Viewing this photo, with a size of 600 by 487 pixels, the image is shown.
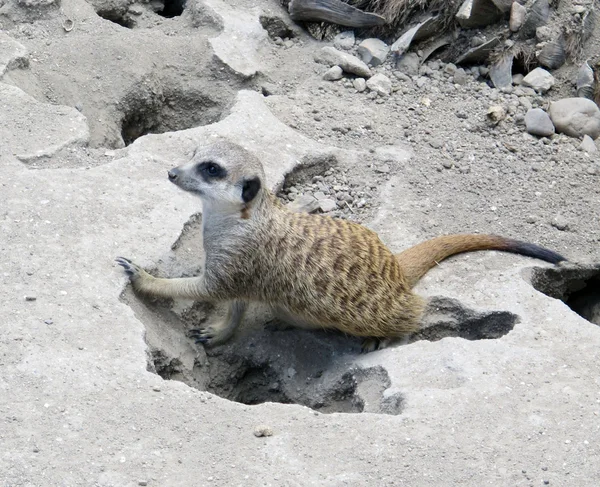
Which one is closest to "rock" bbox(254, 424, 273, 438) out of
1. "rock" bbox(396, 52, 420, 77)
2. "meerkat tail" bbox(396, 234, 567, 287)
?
"meerkat tail" bbox(396, 234, 567, 287)

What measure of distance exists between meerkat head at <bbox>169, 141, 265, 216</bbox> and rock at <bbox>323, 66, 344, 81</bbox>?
1.82m

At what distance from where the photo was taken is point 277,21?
17.0ft

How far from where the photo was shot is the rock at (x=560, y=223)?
3967 mm

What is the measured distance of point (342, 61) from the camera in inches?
193

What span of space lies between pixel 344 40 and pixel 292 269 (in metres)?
2.32

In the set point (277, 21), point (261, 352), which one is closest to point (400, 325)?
point (261, 352)

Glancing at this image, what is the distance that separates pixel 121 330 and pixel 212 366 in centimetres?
63

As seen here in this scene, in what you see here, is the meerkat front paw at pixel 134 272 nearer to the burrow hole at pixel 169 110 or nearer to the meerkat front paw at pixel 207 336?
the meerkat front paw at pixel 207 336

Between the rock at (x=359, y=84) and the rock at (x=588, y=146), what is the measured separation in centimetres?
118

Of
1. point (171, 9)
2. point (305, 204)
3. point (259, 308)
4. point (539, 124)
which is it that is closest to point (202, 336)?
point (259, 308)

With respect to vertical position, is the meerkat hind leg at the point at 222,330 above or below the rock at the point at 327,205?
below

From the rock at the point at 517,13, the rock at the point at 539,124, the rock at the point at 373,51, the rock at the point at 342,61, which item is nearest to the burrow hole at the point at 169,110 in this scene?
the rock at the point at 342,61

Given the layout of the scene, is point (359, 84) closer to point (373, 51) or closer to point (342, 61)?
point (342, 61)

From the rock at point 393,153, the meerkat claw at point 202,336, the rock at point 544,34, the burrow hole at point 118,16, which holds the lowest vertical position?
the meerkat claw at point 202,336
